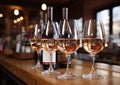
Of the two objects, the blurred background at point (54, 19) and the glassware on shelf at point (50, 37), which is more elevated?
the blurred background at point (54, 19)

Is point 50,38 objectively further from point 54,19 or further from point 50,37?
point 54,19

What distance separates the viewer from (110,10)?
187 inches

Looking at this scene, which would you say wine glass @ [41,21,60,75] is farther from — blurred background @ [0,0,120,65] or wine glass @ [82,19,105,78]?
blurred background @ [0,0,120,65]

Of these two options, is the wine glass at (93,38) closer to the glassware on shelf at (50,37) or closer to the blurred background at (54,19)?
the glassware on shelf at (50,37)

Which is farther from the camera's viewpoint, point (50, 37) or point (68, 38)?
point (50, 37)

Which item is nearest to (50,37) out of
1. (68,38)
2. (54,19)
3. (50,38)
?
(50,38)

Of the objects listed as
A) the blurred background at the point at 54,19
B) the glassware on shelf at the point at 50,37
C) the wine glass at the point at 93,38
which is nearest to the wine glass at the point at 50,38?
the glassware on shelf at the point at 50,37

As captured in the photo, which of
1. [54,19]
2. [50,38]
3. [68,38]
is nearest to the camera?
[68,38]

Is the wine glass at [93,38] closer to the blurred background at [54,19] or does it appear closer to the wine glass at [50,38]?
the wine glass at [50,38]

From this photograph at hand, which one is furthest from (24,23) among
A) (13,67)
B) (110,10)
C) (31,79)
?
(31,79)

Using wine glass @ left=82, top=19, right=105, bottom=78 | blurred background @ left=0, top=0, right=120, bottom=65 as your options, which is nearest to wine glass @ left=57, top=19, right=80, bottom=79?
wine glass @ left=82, top=19, right=105, bottom=78

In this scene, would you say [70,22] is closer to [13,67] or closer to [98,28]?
[98,28]

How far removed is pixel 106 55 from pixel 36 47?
11.5ft

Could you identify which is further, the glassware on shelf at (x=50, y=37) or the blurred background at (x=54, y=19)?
the blurred background at (x=54, y=19)
